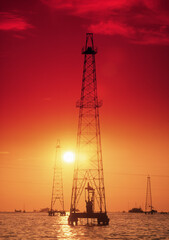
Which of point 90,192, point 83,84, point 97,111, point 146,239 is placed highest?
point 83,84

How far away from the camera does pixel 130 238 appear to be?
65500 mm

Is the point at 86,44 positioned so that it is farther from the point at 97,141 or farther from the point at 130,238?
the point at 130,238

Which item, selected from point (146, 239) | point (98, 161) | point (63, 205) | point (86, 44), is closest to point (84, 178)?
point (98, 161)

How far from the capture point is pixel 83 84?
245ft

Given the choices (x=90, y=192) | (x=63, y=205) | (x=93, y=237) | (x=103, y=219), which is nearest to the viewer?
(x=93, y=237)

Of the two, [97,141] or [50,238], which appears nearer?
[50,238]

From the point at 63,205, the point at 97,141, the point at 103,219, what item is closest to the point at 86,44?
the point at 97,141

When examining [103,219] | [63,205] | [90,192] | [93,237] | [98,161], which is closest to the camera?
[93,237]

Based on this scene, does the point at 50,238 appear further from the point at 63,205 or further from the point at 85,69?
the point at 63,205

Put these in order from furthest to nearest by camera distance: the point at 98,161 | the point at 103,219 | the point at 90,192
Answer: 1. the point at 90,192
2. the point at 103,219
3. the point at 98,161

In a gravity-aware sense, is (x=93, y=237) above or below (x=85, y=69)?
below

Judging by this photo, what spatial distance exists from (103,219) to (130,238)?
12219 mm

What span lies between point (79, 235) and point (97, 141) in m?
15.6

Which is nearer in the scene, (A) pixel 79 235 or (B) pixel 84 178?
(A) pixel 79 235
